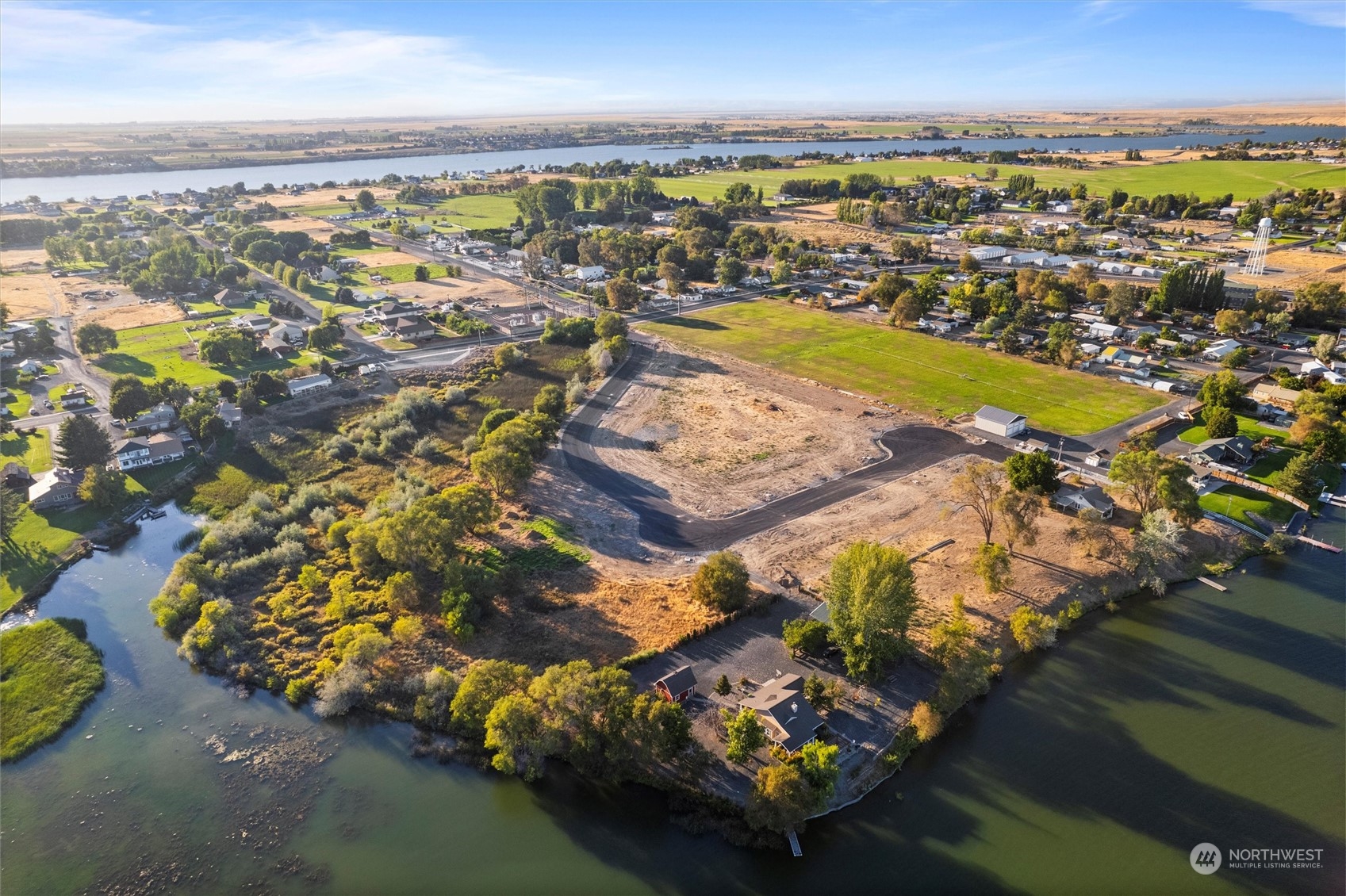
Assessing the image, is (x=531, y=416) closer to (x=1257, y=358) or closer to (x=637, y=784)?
(x=637, y=784)

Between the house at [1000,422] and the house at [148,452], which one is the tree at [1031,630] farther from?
the house at [148,452]

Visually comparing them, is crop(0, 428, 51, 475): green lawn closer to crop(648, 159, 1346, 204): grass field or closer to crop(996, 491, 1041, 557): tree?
crop(996, 491, 1041, 557): tree

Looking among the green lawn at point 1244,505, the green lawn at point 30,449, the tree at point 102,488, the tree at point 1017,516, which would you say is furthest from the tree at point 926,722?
the green lawn at point 30,449

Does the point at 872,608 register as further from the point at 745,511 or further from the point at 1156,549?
the point at 1156,549

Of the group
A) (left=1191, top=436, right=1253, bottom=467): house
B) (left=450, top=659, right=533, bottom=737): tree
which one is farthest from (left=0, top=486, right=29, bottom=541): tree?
(left=1191, top=436, right=1253, bottom=467): house

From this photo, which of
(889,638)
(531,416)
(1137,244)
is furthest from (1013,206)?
(889,638)

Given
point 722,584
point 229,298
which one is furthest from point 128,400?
point 722,584
